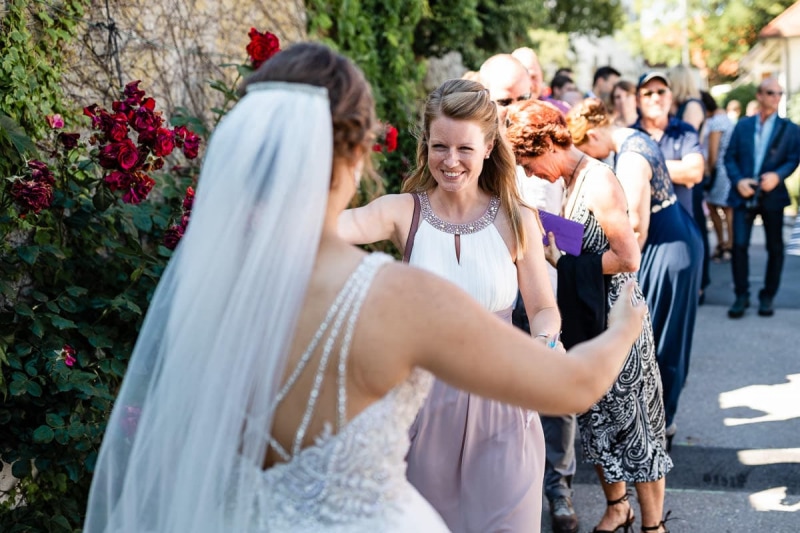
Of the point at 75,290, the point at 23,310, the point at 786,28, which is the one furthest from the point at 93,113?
the point at 786,28

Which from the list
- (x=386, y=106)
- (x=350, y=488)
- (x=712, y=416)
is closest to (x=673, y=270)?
(x=712, y=416)

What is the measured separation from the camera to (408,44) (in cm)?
740

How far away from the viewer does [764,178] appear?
8.87 metres

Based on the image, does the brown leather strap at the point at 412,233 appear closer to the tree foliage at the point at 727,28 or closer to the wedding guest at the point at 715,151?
the wedding guest at the point at 715,151

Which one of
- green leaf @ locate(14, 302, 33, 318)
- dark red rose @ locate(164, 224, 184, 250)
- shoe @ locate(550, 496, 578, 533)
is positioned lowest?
shoe @ locate(550, 496, 578, 533)

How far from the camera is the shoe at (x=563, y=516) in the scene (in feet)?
14.9

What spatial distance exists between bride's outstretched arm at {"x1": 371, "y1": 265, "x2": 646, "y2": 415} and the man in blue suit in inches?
305

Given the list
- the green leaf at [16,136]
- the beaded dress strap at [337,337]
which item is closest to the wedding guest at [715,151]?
the green leaf at [16,136]

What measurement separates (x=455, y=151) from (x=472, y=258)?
15.3 inches

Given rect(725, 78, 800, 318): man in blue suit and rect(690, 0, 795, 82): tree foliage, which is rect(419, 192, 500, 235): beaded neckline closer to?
rect(725, 78, 800, 318): man in blue suit

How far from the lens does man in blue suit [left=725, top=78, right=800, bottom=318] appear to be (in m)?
8.88

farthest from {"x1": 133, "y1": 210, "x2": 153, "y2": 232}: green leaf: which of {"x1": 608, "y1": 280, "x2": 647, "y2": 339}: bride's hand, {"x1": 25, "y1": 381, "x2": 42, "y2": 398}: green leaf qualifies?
{"x1": 608, "y1": 280, "x2": 647, "y2": 339}: bride's hand

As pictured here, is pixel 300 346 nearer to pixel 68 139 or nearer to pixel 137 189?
pixel 137 189

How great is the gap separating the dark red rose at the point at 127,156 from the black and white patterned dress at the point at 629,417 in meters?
1.95
